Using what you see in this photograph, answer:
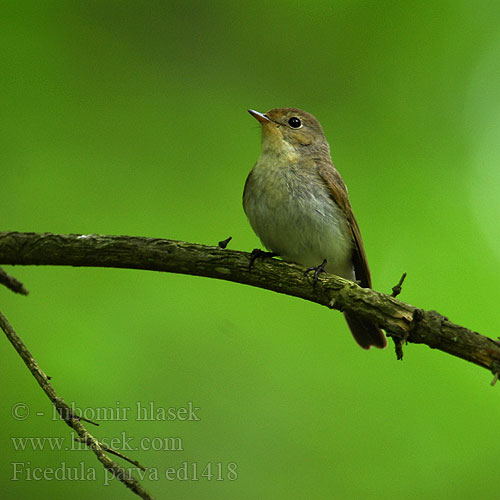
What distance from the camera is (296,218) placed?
16.5 ft

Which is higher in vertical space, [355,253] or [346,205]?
[346,205]

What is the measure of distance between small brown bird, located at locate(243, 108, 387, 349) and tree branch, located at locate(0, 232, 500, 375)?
120 cm

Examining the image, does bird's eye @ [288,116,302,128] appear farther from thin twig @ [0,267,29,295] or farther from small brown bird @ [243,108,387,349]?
thin twig @ [0,267,29,295]

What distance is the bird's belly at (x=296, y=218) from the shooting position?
504 centimetres

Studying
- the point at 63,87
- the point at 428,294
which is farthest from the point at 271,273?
the point at 63,87

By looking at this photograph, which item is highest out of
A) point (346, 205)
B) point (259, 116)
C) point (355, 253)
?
point (259, 116)

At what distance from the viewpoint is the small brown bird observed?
5.06 meters

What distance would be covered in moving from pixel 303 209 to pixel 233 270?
4.59ft

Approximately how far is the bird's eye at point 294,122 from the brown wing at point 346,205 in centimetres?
56

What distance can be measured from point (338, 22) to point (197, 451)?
401 centimetres
